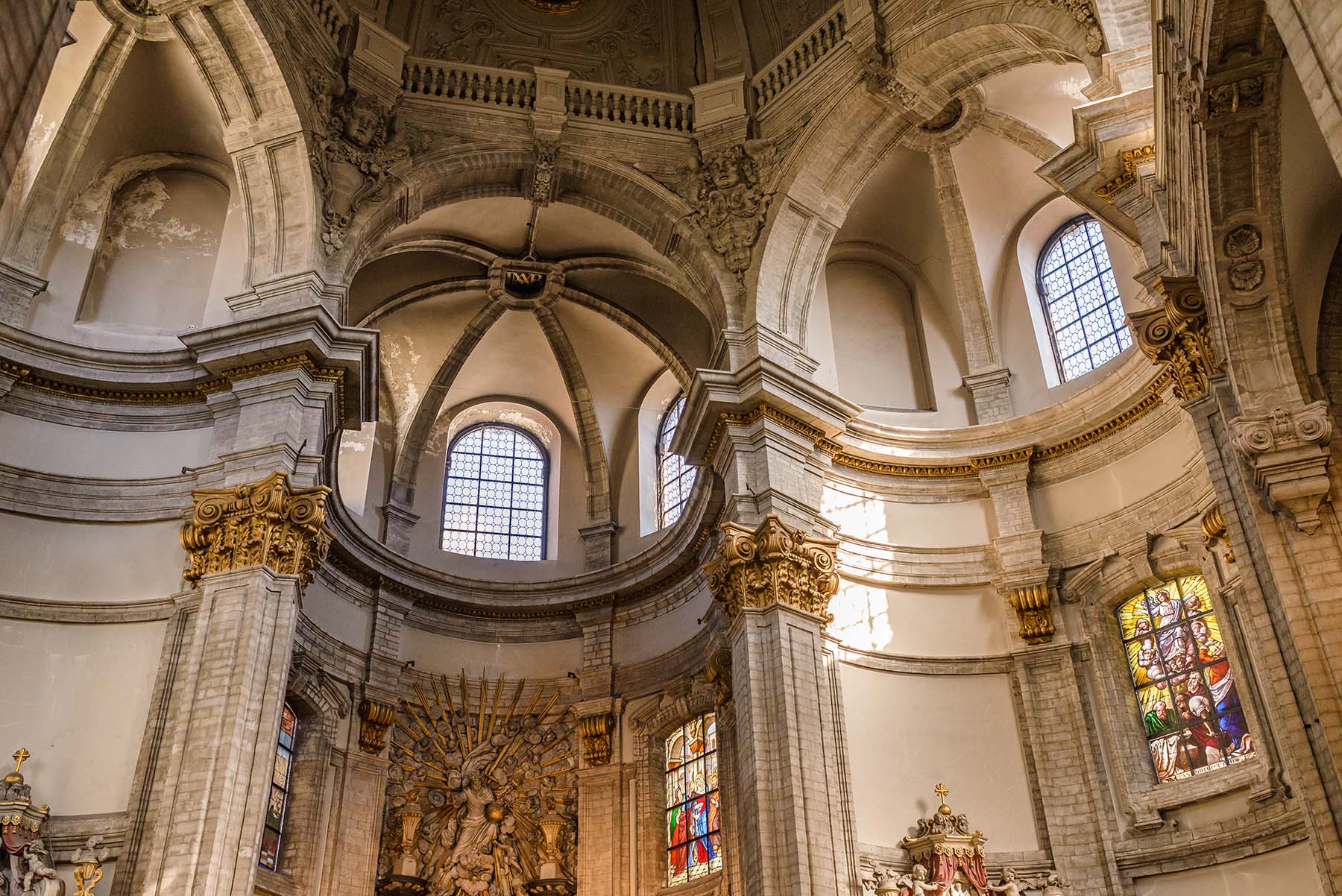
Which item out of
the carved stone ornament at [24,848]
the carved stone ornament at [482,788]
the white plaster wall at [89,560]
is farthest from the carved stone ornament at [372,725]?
the carved stone ornament at [24,848]

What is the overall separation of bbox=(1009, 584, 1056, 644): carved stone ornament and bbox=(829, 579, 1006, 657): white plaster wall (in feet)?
1.11

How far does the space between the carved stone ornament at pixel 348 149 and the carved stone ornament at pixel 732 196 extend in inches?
163

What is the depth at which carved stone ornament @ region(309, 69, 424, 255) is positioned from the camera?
16422mm

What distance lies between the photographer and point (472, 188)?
1872 centimetres

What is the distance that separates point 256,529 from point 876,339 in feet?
33.5

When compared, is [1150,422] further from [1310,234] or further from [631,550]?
[631,550]

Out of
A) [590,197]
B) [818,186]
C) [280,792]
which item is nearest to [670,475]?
[590,197]

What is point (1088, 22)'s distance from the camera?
530 inches

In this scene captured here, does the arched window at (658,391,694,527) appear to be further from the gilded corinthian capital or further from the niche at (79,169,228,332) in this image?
the niche at (79,169,228,332)

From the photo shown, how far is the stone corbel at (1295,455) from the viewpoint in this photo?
9.52 meters

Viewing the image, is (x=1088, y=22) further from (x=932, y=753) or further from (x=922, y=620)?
(x=932, y=753)

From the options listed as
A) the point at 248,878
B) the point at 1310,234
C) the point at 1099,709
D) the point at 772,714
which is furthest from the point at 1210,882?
the point at 248,878

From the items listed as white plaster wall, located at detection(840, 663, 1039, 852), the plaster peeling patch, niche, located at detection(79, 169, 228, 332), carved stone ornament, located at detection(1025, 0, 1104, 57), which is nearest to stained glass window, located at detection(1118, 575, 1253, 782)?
white plaster wall, located at detection(840, 663, 1039, 852)

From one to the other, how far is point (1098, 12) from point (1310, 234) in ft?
12.9
